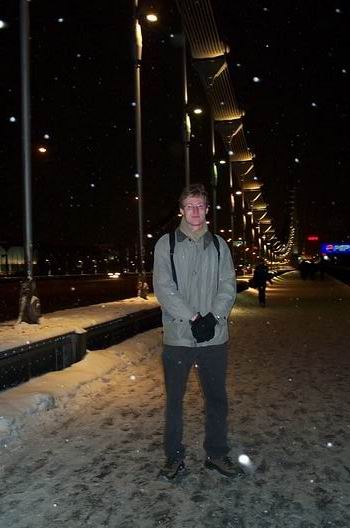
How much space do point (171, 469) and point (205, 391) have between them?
1.94ft

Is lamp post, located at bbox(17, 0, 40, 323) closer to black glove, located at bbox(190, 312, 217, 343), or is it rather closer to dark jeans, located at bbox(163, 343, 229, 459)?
dark jeans, located at bbox(163, 343, 229, 459)

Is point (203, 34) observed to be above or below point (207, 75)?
above

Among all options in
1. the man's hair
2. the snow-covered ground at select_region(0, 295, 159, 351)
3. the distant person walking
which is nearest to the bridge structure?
the distant person walking

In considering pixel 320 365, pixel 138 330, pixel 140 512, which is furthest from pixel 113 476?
pixel 138 330

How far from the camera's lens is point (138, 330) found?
12.1 metres

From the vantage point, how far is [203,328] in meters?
3.91

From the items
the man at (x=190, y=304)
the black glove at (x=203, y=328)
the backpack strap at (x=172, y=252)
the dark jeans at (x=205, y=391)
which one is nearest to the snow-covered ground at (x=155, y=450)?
the dark jeans at (x=205, y=391)

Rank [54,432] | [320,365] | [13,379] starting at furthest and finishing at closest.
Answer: [320,365] < [13,379] < [54,432]

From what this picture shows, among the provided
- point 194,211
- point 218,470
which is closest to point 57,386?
point 218,470

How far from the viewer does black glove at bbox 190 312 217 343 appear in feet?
12.8

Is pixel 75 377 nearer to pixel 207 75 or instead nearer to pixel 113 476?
pixel 113 476

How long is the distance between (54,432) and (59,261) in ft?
239

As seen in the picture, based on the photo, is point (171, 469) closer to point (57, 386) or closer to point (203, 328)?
point (203, 328)

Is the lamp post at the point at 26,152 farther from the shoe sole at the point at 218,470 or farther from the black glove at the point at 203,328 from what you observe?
the black glove at the point at 203,328
